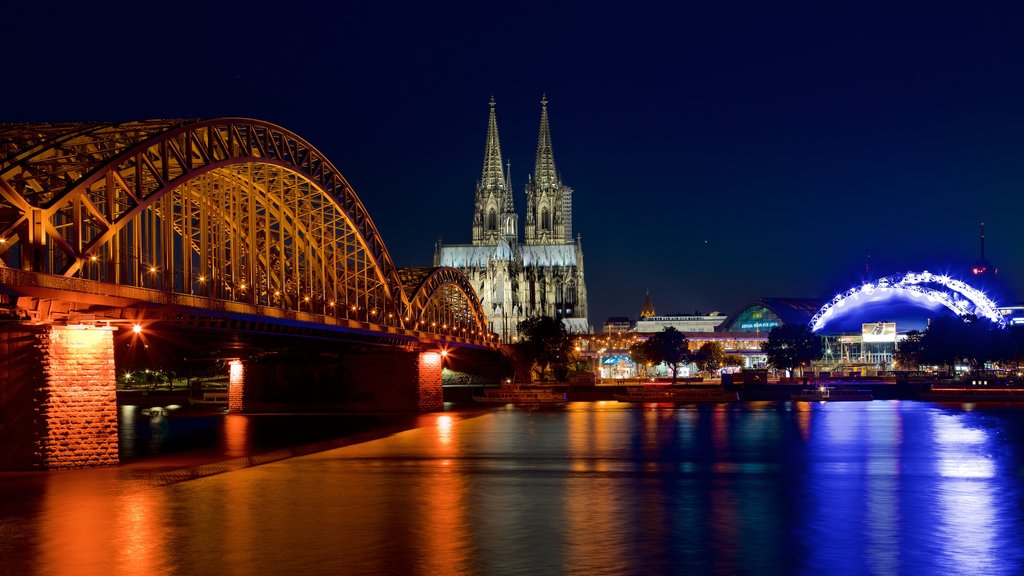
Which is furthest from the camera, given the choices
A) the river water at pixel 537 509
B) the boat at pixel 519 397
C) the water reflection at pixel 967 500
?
the boat at pixel 519 397

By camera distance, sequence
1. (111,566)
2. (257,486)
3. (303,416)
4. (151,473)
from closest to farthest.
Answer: (111,566) < (257,486) < (151,473) < (303,416)

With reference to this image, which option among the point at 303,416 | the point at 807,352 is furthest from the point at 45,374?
the point at 807,352

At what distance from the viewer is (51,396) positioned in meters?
45.2

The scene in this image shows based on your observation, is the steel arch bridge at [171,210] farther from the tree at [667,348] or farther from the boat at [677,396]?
the tree at [667,348]

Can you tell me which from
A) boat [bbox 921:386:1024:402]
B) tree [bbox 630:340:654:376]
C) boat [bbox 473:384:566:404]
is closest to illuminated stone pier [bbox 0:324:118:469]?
boat [bbox 473:384:566:404]

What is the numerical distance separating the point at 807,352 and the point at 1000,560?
5952 inches

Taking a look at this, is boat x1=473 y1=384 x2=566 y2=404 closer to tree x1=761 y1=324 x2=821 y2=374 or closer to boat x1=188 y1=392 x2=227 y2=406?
boat x1=188 y1=392 x2=227 y2=406

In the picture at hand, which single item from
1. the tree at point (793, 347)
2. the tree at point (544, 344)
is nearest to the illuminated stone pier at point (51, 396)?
the tree at point (544, 344)

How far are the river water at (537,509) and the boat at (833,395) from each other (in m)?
54.2

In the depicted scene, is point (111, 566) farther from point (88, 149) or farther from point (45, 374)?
point (88, 149)

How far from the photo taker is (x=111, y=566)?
28.9m

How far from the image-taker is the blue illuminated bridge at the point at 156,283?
149ft

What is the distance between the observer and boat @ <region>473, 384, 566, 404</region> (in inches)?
4958

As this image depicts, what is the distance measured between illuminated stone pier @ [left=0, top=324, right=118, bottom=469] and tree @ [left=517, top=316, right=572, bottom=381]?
361 feet
